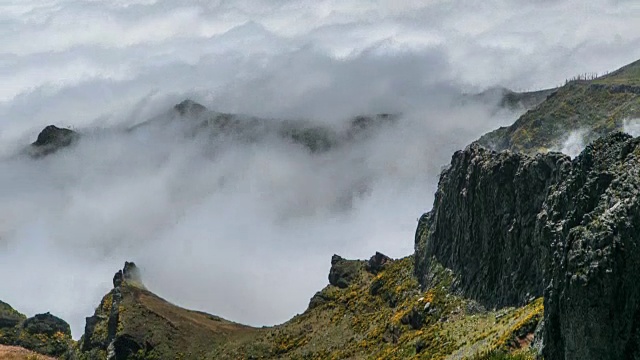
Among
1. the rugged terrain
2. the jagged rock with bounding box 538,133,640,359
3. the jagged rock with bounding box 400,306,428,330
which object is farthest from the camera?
the jagged rock with bounding box 400,306,428,330

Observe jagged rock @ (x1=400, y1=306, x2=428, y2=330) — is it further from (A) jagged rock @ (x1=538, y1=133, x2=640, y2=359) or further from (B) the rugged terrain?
(A) jagged rock @ (x1=538, y1=133, x2=640, y2=359)

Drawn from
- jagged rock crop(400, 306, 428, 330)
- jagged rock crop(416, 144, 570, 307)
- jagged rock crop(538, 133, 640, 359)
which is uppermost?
jagged rock crop(416, 144, 570, 307)

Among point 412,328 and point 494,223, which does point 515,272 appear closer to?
point 494,223

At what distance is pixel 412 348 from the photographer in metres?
132

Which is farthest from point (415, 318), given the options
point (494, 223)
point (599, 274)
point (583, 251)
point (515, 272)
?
point (599, 274)

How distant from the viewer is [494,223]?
130625mm

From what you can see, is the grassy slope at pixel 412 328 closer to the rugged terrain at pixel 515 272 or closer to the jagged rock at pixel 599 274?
the rugged terrain at pixel 515 272

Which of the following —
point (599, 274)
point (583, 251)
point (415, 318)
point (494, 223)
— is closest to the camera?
point (599, 274)

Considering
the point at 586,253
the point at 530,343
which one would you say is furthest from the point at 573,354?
the point at 530,343

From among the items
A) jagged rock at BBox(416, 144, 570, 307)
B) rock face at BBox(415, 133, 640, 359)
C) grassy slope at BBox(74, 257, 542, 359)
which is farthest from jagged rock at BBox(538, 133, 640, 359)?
jagged rock at BBox(416, 144, 570, 307)

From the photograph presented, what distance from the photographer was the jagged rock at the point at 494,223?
115 meters

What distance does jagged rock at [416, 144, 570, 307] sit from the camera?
11544 cm

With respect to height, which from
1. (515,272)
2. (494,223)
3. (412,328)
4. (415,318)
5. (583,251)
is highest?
(494,223)

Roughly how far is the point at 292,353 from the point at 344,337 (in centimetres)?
1680
